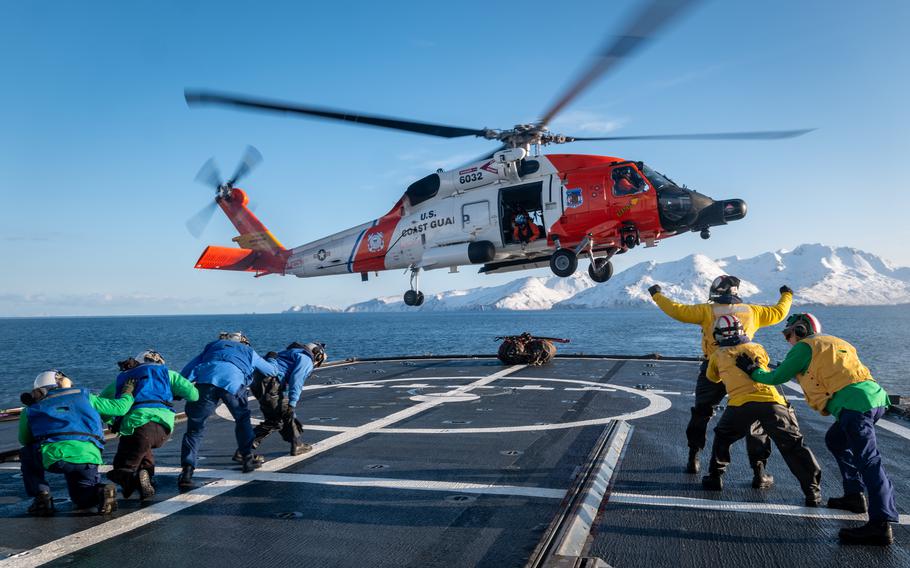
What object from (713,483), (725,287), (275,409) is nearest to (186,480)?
(275,409)

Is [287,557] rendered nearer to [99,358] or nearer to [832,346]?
[832,346]

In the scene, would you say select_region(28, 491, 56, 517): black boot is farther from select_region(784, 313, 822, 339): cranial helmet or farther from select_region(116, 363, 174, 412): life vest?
select_region(784, 313, 822, 339): cranial helmet

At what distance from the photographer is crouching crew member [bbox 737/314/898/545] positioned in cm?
493

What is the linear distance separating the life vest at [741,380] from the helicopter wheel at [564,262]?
28.1 ft

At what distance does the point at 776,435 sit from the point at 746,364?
2.53ft

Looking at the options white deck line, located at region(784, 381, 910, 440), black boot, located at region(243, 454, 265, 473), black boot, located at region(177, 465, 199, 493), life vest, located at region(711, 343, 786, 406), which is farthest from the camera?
white deck line, located at region(784, 381, 910, 440)

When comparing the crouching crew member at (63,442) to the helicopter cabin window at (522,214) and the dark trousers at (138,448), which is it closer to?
the dark trousers at (138,448)

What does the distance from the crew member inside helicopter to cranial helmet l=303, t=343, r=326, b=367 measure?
7924 mm

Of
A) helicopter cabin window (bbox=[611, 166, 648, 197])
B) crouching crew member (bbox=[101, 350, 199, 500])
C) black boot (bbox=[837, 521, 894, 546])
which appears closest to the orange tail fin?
helicopter cabin window (bbox=[611, 166, 648, 197])

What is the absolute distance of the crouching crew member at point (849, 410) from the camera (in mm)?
4934

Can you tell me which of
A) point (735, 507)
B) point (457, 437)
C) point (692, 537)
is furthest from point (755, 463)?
point (457, 437)

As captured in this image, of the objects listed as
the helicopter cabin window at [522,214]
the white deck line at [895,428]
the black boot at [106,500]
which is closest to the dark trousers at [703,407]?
the white deck line at [895,428]

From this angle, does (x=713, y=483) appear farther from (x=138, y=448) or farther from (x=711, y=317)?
(x=138, y=448)

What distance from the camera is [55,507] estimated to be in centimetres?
617
